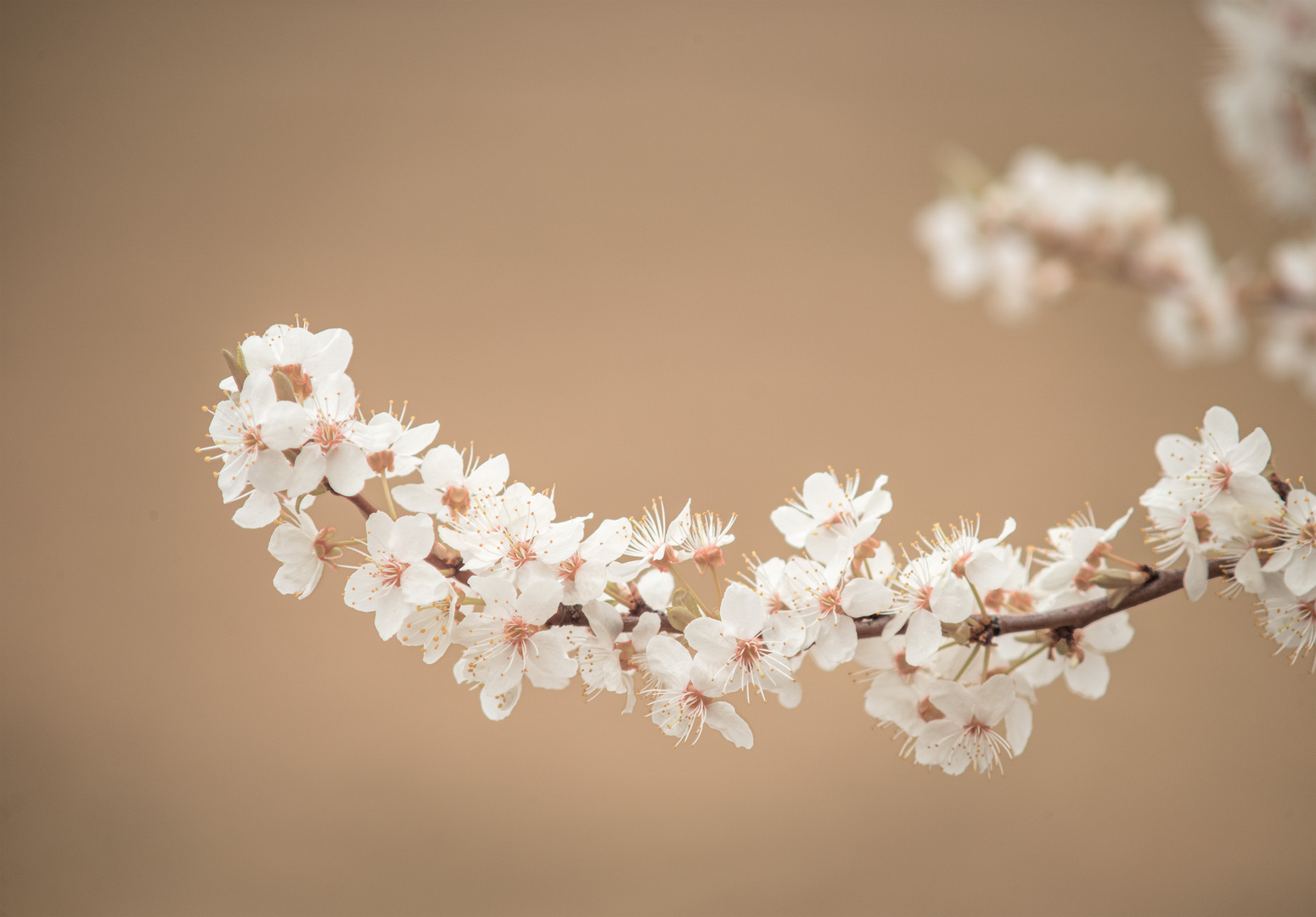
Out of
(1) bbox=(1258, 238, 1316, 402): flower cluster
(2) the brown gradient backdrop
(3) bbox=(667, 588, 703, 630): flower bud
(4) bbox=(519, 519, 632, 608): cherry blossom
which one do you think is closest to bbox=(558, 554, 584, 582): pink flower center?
(4) bbox=(519, 519, 632, 608): cherry blossom

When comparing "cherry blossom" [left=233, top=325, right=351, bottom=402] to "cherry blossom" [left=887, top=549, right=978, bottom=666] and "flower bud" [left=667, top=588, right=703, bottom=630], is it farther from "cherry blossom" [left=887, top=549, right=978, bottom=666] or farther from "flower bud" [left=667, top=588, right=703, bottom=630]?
"cherry blossom" [left=887, top=549, right=978, bottom=666]

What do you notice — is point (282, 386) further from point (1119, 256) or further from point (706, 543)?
point (1119, 256)

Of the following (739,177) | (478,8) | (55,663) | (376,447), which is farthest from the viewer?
(739,177)

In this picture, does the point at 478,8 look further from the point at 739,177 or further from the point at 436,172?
the point at 739,177

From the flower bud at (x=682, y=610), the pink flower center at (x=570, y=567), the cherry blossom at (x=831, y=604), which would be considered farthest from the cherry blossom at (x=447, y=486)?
the cherry blossom at (x=831, y=604)

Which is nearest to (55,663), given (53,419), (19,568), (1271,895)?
(19,568)

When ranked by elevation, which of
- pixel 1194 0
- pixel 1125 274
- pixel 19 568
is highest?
pixel 1194 0
